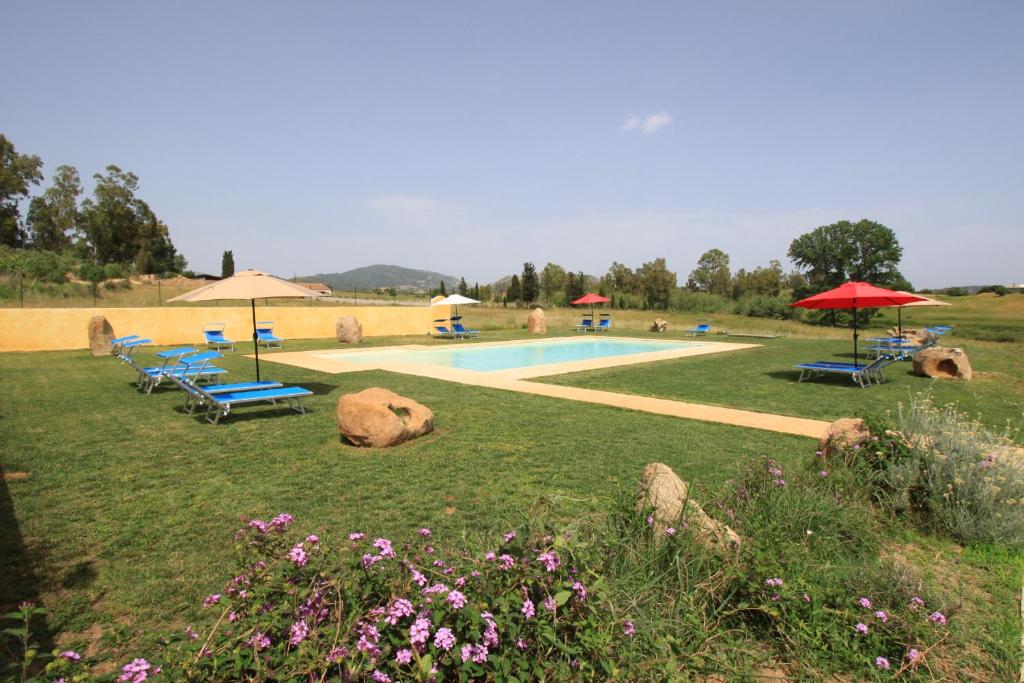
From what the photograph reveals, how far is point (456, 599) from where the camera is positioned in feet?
6.21

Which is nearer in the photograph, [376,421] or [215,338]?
[376,421]

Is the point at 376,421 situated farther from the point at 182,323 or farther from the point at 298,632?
the point at 182,323

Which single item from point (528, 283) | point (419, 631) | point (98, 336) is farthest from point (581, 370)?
point (528, 283)

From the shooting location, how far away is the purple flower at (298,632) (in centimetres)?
175

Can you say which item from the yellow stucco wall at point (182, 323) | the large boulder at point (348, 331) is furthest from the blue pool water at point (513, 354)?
the yellow stucco wall at point (182, 323)

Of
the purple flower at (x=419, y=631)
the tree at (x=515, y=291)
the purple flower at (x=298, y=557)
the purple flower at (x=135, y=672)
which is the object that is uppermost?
the tree at (x=515, y=291)

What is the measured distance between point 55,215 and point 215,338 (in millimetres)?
57387

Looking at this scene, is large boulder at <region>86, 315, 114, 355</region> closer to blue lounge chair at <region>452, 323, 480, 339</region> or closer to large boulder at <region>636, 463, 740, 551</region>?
blue lounge chair at <region>452, 323, 480, 339</region>

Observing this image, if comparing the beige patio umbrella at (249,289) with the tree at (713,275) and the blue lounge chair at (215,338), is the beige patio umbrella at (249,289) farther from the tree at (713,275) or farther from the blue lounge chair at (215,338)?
the tree at (713,275)

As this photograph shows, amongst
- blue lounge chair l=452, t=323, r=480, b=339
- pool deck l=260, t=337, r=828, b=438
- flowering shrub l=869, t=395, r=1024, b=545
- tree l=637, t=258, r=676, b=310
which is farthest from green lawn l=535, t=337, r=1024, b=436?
tree l=637, t=258, r=676, b=310

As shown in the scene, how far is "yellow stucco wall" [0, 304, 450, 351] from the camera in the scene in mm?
15031

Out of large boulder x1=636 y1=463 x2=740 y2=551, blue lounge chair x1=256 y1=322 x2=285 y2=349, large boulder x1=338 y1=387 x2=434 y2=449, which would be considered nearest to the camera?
large boulder x1=636 y1=463 x2=740 y2=551

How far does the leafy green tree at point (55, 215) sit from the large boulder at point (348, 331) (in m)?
56.2

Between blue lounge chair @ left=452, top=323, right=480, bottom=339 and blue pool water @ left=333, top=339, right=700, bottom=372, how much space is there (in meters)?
2.34
